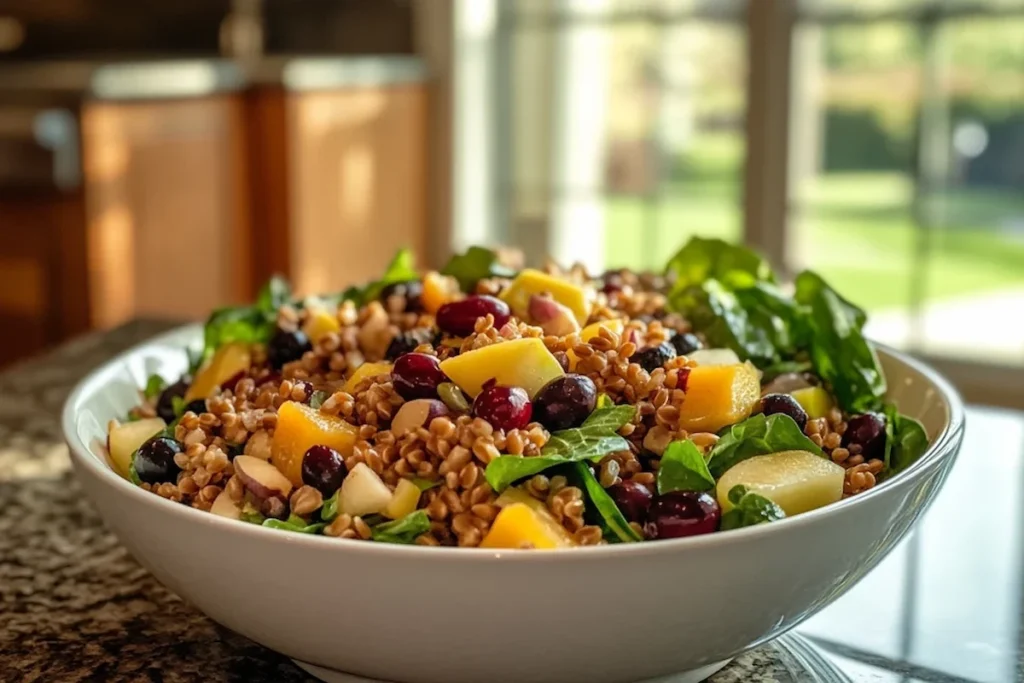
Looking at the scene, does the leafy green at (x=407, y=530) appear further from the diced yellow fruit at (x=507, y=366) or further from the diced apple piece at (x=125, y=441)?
the diced apple piece at (x=125, y=441)

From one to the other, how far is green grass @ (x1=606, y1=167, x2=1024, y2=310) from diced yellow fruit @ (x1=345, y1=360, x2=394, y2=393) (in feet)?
6.63

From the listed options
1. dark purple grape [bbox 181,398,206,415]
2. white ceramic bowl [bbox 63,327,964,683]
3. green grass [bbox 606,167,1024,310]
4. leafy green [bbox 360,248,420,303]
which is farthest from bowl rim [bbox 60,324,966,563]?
green grass [bbox 606,167,1024,310]

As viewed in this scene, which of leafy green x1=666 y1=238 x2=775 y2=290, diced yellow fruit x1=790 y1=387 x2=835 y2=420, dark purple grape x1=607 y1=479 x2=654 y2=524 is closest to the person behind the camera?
dark purple grape x1=607 y1=479 x2=654 y2=524

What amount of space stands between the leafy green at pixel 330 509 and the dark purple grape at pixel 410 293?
1.05 feet

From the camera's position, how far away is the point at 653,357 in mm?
832

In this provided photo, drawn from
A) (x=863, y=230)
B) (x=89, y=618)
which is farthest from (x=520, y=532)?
(x=863, y=230)

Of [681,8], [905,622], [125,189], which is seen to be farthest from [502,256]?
[681,8]

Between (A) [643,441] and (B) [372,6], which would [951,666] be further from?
(B) [372,6]

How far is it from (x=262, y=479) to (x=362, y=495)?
0.08m

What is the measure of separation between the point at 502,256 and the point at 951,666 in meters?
0.51

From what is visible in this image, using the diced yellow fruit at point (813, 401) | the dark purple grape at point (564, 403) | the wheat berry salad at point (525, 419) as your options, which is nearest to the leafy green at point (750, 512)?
the wheat berry salad at point (525, 419)

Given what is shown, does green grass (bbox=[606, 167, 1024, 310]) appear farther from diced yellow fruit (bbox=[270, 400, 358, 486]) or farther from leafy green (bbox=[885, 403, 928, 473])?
Answer: diced yellow fruit (bbox=[270, 400, 358, 486])

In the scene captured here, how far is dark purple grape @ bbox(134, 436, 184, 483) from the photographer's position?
763mm

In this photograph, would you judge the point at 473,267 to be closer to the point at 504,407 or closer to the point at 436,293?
the point at 436,293
